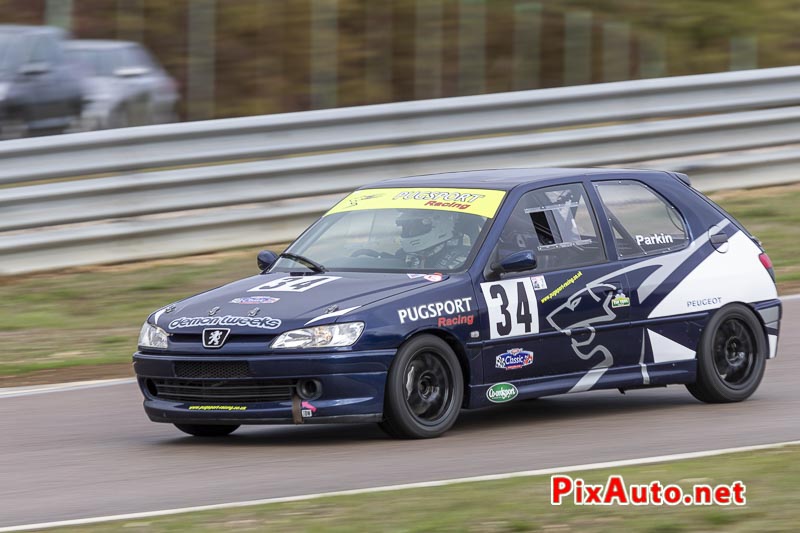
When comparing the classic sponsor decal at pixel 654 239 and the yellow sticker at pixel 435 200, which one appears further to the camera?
the classic sponsor decal at pixel 654 239

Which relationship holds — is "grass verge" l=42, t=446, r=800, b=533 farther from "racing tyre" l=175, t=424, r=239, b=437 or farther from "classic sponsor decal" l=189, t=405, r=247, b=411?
"racing tyre" l=175, t=424, r=239, b=437

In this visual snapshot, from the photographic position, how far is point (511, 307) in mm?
8680

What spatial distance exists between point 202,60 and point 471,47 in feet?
10.9

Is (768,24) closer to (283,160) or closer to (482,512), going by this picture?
(283,160)

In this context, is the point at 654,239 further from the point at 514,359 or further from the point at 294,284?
the point at 294,284

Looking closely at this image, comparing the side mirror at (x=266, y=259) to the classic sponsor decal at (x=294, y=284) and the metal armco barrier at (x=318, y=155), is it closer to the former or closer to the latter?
the classic sponsor decal at (x=294, y=284)

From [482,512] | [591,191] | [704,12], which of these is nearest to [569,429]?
[591,191]

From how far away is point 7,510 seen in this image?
6758 mm

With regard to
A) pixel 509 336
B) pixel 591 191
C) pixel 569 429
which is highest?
pixel 591 191

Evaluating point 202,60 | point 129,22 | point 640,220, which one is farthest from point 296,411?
point 129,22

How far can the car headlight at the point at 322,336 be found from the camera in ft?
26.3

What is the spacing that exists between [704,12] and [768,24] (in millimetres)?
1226

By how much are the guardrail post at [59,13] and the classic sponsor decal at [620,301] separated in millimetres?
12067

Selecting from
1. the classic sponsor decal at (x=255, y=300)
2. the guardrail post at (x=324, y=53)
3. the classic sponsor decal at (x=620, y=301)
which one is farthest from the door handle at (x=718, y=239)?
the guardrail post at (x=324, y=53)
